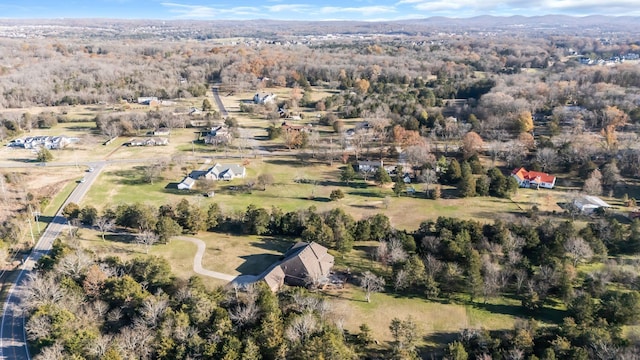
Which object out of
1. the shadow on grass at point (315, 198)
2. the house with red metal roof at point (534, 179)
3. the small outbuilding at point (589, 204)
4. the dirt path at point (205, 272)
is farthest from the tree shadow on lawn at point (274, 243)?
the house with red metal roof at point (534, 179)

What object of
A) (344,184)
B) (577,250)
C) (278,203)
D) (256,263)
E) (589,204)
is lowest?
(256,263)

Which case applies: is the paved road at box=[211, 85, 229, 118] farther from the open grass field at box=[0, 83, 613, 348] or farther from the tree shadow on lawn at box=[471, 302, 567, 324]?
the tree shadow on lawn at box=[471, 302, 567, 324]

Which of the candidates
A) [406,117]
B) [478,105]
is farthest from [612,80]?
[406,117]

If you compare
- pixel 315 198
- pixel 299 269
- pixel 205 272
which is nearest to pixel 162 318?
pixel 205 272

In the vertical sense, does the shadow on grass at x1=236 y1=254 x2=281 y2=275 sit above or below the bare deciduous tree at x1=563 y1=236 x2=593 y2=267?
below

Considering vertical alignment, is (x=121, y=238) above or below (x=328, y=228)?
below

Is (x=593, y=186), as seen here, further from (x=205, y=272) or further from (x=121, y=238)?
(x=121, y=238)

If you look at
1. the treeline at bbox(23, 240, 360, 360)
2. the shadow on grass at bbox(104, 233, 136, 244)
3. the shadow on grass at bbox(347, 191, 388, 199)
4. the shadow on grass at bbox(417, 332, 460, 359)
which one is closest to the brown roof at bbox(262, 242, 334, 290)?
the treeline at bbox(23, 240, 360, 360)
